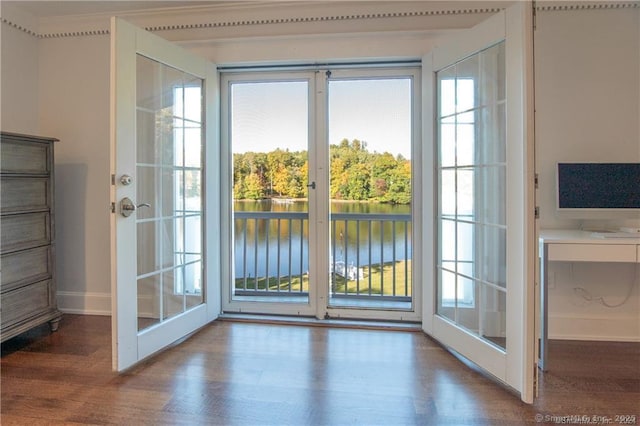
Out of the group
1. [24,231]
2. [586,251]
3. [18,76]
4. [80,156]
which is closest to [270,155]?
[80,156]

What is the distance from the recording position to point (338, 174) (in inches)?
121

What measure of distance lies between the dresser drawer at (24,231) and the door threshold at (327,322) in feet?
4.48

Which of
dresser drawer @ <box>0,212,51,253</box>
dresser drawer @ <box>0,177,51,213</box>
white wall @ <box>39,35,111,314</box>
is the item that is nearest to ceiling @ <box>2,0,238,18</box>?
white wall @ <box>39,35,111,314</box>

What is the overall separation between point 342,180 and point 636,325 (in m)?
2.35

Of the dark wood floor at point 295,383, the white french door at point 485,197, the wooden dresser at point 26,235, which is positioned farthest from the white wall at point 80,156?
the white french door at point 485,197

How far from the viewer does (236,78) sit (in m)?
2.96

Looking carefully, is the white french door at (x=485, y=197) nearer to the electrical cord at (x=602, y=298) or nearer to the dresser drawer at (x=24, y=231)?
the electrical cord at (x=602, y=298)

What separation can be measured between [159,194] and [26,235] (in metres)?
0.90

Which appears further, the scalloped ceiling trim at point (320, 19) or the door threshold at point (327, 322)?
the door threshold at point (327, 322)

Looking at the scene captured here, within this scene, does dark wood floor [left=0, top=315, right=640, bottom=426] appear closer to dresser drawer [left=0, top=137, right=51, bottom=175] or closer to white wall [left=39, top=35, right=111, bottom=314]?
white wall [left=39, top=35, right=111, bottom=314]

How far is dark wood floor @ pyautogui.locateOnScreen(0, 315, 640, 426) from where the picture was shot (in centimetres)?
A: 169

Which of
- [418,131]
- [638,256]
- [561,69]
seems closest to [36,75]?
[418,131]

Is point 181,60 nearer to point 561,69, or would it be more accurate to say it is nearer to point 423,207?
point 423,207

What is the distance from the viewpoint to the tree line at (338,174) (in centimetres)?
301
